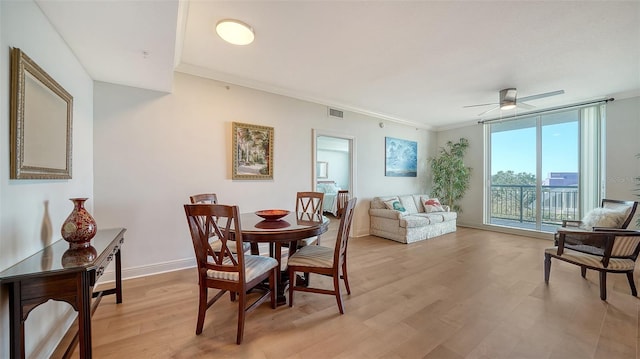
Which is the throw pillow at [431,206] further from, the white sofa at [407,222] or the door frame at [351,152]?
the door frame at [351,152]

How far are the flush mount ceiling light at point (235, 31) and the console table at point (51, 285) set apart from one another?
6.61 feet

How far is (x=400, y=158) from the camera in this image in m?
5.91

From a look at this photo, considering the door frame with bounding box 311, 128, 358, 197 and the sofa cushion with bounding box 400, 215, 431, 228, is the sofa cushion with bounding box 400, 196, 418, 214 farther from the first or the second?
the door frame with bounding box 311, 128, 358, 197

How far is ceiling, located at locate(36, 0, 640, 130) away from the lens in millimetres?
1896

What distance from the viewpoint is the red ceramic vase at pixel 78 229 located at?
1.59 m

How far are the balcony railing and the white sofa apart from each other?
1.36 meters

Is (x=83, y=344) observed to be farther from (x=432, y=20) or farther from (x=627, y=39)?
(x=627, y=39)

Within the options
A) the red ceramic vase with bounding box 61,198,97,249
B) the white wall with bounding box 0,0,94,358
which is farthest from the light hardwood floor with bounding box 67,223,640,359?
the red ceramic vase with bounding box 61,198,97,249

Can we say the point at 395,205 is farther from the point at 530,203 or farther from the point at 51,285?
the point at 51,285

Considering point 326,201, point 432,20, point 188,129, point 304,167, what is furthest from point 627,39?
point 326,201

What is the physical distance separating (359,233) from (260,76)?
11.3 feet

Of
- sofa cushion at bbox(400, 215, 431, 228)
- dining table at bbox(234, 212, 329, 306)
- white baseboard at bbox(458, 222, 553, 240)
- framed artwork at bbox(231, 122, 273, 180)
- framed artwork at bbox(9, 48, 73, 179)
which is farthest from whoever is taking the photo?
white baseboard at bbox(458, 222, 553, 240)

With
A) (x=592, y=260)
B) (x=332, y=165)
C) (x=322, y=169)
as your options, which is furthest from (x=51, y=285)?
(x=332, y=165)

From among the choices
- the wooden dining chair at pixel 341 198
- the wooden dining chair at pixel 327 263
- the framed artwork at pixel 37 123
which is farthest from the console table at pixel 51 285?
the wooden dining chair at pixel 341 198
